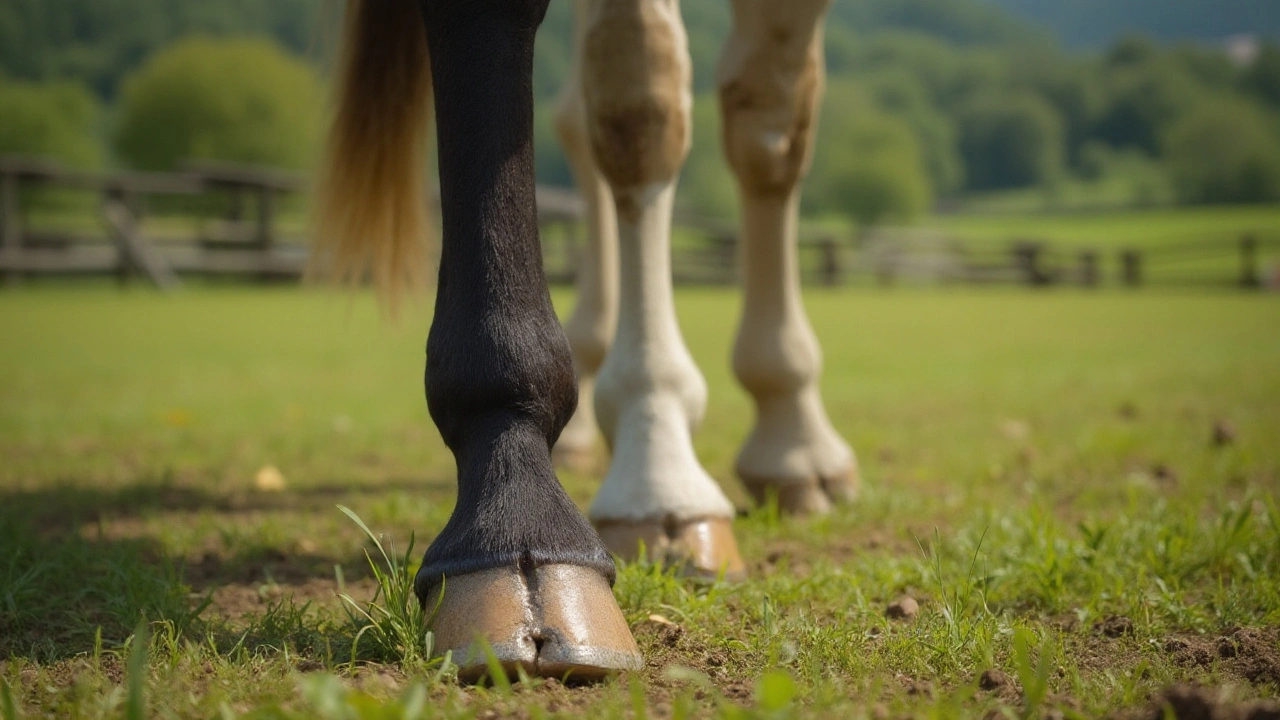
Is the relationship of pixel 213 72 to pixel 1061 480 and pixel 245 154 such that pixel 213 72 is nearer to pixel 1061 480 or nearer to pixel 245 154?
pixel 245 154

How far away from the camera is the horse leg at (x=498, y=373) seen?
1219 mm

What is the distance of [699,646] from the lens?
1358 millimetres

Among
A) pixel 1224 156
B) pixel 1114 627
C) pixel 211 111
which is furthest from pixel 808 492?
pixel 1224 156

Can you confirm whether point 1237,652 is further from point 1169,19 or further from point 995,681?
point 1169,19

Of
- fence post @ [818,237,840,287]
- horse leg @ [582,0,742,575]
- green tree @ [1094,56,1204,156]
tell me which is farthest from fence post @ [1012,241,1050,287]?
→ green tree @ [1094,56,1204,156]

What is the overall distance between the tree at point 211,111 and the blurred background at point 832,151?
0.34ft

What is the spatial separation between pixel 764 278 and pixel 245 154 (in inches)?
1981

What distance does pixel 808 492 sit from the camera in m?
2.44

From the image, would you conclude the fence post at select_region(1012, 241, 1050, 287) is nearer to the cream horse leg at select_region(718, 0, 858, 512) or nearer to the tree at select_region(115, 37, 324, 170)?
the cream horse leg at select_region(718, 0, 858, 512)

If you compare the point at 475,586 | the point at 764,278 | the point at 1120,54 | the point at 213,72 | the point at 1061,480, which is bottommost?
the point at 1061,480

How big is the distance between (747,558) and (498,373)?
84cm

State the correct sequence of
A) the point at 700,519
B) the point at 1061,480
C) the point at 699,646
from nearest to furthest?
the point at 699,646 → the point at 700,519 → the point at 1061,480

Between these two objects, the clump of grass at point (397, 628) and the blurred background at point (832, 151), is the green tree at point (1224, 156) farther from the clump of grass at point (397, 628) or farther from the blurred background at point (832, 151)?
the clump of grass at point (397, 628)

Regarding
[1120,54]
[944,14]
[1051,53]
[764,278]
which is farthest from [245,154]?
[944,14]
